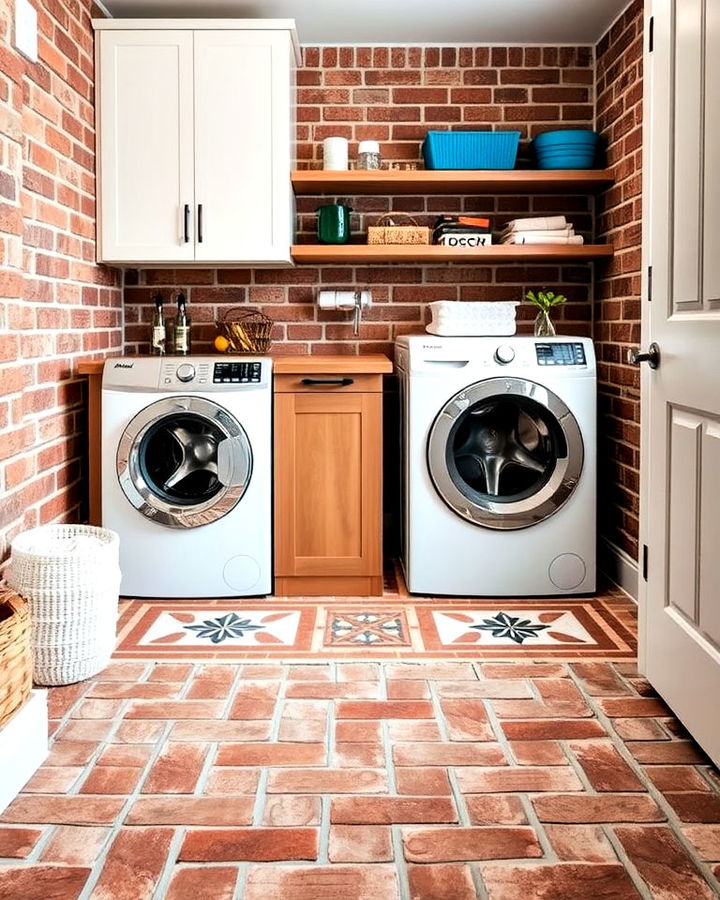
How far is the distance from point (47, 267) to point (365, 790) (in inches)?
78.3

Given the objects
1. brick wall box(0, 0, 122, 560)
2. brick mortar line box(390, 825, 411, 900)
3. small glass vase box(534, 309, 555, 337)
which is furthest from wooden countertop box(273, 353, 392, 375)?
brick mortar line box(390, 825, 411, 900)

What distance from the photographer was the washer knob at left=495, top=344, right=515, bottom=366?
11.0 ft

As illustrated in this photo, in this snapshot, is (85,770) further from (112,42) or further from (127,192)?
(112,42)

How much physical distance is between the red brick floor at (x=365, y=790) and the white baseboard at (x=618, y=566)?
77 cm

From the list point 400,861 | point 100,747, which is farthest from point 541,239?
point 400,861

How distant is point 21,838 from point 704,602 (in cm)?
154

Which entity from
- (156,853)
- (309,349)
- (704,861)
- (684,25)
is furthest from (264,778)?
(309,349)

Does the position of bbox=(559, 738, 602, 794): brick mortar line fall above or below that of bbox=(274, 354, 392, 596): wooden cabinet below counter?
below

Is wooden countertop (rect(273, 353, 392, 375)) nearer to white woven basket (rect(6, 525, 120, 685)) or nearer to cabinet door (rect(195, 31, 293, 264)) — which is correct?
cabinet door (rect(195, 31, 293, 264))

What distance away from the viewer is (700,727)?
7.02 feet

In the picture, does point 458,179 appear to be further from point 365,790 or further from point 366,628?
point 365,790

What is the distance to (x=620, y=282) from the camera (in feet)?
11.9

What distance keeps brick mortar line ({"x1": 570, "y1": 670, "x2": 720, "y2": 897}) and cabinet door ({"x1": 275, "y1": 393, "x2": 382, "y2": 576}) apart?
1.12m

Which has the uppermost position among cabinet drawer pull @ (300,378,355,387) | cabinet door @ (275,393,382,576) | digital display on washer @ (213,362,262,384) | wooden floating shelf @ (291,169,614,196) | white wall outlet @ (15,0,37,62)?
white wall outlet @ (15,0,37,62)
